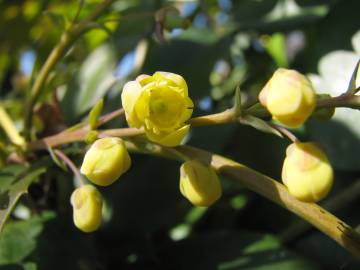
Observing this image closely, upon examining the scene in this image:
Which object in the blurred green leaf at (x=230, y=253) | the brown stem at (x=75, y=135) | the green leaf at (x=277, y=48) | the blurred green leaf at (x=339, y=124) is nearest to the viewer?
the brown stem at (x=75, y=135)

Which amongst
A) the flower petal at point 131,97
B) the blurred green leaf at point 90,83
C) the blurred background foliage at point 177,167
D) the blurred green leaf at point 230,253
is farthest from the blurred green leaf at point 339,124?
the flower petal at point 131,97

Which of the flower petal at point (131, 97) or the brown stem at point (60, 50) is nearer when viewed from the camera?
the flower petal at point (131, 97)

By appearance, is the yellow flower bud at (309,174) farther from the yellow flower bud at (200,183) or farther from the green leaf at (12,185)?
the green leaf at (12,185)

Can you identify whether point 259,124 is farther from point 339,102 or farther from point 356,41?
point 356,41

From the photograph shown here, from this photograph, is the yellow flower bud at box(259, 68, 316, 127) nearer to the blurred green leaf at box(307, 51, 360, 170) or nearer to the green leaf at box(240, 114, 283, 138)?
the green leaf at box(240, 114, 283, 138)

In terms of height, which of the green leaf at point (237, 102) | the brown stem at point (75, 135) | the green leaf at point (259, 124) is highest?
the green leaf at point (237, 102)

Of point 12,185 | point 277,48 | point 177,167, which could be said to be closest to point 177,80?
point 12,185

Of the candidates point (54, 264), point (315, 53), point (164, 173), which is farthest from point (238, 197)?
point (54, 264)
